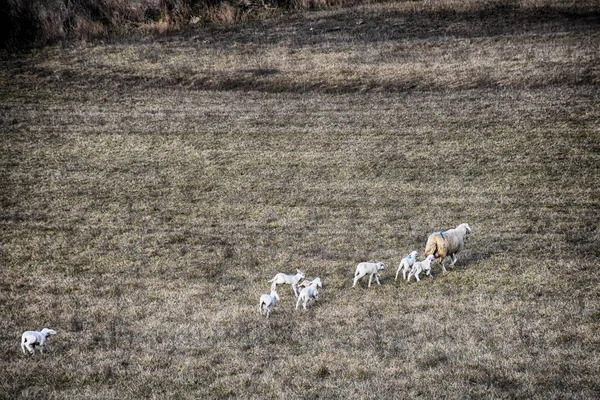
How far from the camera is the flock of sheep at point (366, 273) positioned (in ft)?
39.6

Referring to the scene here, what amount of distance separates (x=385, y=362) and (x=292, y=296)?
167 inches

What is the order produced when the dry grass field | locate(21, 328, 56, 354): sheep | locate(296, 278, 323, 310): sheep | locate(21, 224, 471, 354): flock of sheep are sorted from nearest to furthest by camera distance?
the dry grass field < locate(21, 328, 56, 354): sheep < locate(21, 224, 471, 354): flock of sheep < locate(296, 278, 323, 310): sheep

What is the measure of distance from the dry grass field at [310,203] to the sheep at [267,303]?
27 cm

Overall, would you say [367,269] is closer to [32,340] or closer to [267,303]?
[267,303]

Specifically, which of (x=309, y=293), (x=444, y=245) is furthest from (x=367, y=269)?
(x=444, y=245)

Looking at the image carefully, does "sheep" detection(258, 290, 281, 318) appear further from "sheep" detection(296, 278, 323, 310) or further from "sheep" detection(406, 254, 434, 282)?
"sheep" detection(406, 254, 434, 282)

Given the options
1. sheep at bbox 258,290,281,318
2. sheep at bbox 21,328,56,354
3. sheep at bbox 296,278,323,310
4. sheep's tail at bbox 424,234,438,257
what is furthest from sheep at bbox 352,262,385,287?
sheep at bbox 21,328,56,354

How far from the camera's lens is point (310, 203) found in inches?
861

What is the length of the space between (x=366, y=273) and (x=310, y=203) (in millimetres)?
6845

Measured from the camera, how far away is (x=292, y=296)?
15.4 metres

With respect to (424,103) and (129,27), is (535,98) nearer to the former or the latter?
(424,103)

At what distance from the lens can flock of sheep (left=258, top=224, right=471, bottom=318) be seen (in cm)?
1397

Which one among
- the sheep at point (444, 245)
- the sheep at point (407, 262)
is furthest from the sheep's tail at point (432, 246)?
the sheep at point (407, 262)

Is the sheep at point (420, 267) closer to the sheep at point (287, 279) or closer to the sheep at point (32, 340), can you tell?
the sheep at point (287, 279)
